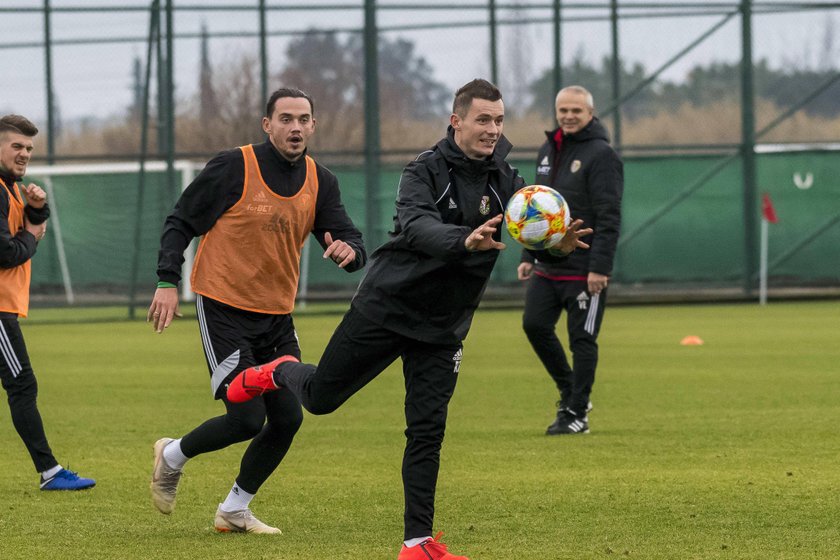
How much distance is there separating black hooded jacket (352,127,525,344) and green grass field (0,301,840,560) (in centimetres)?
98

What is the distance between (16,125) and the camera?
7.42m

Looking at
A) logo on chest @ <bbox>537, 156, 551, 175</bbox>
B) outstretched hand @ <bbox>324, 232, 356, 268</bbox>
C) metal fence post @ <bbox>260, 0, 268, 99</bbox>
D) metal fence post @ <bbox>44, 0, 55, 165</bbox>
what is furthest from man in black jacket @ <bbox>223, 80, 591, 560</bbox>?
metal fence post @ <bbox>44, 0, 55, 165</bbox>

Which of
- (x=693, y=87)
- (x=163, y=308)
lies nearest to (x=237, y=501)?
(x=163, y=308)

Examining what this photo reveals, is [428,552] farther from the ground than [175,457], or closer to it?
closer to it

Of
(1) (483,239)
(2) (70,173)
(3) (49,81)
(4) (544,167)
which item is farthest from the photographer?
(3) (49,81)

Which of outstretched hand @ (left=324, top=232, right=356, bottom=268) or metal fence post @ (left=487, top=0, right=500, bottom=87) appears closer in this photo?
outstretched hand @ (left=324, top=232, right=356, bottom=268)

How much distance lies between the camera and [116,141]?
26.4m

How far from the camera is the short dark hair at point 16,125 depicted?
7.41m

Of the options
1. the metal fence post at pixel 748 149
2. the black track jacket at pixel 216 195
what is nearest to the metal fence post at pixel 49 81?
the metal fence post at pixel 748 149

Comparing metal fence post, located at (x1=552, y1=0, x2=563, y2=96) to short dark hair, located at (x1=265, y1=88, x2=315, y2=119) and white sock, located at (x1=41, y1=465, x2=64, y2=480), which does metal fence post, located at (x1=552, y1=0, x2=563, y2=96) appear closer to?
white sock, located at (x1=41, y1=465, x2=64, y2=480)

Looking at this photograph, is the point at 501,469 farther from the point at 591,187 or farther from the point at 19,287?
the point at 19,287

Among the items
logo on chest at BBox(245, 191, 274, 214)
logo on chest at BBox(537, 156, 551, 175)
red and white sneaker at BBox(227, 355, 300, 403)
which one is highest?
logo on chest at BBox(537, 156, 551, 175)

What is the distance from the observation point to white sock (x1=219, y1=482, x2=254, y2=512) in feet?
21.0

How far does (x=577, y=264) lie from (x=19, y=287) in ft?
12.8
